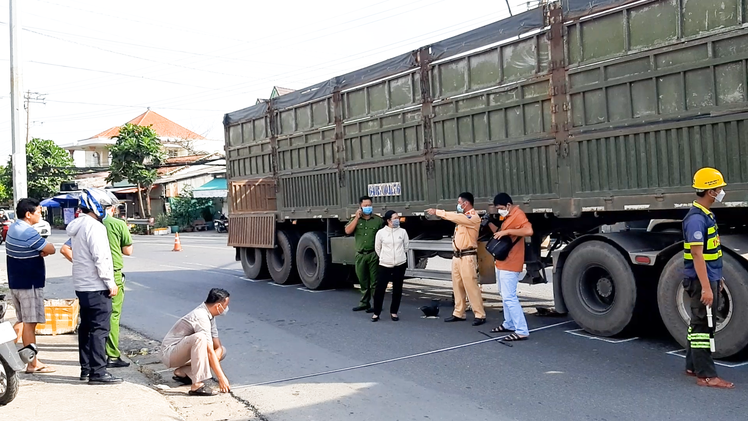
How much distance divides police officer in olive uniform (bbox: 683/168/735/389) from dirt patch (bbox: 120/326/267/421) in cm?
358

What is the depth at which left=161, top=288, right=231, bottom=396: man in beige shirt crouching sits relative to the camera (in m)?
5.75

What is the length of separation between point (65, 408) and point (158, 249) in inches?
804

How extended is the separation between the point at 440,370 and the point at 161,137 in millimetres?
49477

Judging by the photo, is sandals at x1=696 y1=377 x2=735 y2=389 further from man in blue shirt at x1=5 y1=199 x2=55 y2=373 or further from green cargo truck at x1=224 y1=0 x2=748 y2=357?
man in blue shirt at x1=5 y1=199 x2=55 y2=373

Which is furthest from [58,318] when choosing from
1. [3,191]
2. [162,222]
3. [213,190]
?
[3,191]

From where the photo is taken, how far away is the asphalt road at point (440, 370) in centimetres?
507

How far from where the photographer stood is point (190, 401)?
224 inches

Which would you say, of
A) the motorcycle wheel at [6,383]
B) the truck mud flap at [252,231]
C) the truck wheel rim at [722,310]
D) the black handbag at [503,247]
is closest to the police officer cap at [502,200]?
the black handbag at [503,247]

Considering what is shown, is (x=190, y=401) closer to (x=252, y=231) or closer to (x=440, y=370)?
(x=440, y=370)

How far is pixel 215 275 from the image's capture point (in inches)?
609

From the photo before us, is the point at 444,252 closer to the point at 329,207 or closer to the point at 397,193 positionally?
the point at 397,193

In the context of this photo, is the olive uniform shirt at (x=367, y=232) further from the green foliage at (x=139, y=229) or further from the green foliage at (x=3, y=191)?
the green foliage at (x=3, y=191)

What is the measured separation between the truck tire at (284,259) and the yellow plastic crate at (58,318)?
16.4ft

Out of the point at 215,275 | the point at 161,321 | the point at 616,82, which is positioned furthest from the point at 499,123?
the point at 215,275
